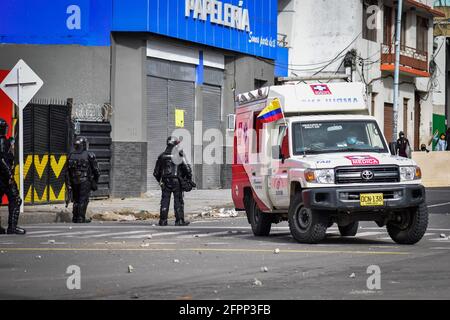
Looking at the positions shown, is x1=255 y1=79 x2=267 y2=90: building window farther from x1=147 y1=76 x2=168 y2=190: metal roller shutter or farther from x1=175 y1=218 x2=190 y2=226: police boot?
x1=175 y1=218 x2=190 y2=226: police boot

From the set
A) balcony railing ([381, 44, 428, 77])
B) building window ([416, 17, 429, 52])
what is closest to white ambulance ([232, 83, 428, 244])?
balcony railing ([381, 44, 428, 77])

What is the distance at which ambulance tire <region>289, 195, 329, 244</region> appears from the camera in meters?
17.7

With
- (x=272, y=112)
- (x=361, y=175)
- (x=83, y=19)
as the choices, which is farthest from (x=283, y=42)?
(x=361, y=175)

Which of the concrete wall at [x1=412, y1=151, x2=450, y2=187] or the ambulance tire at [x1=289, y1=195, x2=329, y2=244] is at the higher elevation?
the concrete wall at [x1=412, y1=151, x2=450, y2=187]

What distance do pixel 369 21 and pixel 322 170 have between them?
34.8 metres

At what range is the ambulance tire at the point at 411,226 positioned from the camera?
58.6 ft

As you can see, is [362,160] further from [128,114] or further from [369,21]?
[369,21]

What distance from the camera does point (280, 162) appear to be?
1898cm

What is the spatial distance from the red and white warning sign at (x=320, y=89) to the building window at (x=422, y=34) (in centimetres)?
4011

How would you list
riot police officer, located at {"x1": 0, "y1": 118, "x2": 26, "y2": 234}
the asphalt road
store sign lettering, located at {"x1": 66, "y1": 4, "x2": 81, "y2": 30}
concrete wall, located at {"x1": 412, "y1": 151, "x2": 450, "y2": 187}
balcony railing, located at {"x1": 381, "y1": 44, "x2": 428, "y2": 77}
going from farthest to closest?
balcony railing, located at {"x1": 381, "y1": 44, "x2": 428, "y2": 77}
concrete wall, located at {"x1": 412, "y1": 151, "x2": 450, "y2": 187}
store sign lettering, located at {"x1": 66, "y1": 4, "x2": 81, "y2": 30}
riot police officer, located at {"x1": 0, "y1": 118, "x2": 26, "y2": 234}
the asphalt road

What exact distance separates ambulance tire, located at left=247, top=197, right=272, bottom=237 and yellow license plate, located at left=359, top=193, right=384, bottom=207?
9.80 ft
